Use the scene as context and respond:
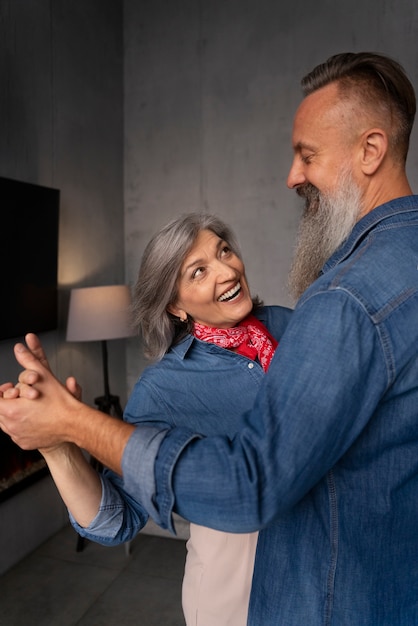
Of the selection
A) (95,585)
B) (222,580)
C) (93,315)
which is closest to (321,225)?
(222,580)

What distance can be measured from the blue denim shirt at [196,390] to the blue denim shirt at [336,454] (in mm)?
415

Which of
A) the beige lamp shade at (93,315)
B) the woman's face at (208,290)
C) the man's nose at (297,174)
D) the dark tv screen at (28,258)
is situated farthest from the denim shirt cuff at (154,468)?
the beige lamp shade at (93,315)

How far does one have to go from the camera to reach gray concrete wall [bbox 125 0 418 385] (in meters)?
4.25

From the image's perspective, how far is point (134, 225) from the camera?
4855 millimetres

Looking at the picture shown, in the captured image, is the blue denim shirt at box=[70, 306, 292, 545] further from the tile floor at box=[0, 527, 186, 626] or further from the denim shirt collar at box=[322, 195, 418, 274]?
the tile floor at box=[0, 527, 186, 626]

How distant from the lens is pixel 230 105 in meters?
4.52

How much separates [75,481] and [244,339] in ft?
2.28

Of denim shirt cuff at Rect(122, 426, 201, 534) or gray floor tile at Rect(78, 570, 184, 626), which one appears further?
gray floor tile at Rect(78, 570, 184, 626)

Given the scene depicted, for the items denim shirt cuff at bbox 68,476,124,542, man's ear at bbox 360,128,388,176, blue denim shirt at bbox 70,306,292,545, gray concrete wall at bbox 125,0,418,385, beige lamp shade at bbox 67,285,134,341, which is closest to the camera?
man's ear at bbox 360,128,388,176

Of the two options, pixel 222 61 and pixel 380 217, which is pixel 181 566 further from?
pixel 222 61

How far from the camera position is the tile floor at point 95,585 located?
288cm

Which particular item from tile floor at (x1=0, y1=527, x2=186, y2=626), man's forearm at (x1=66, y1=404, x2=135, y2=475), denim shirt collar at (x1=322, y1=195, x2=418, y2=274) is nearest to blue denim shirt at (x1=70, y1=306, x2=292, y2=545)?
man's forearm at (x1=66, y1=404, x2=135, y2=475)

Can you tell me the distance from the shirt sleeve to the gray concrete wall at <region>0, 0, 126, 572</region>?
2.61 meters

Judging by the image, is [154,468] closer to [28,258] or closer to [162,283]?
[162,283]
